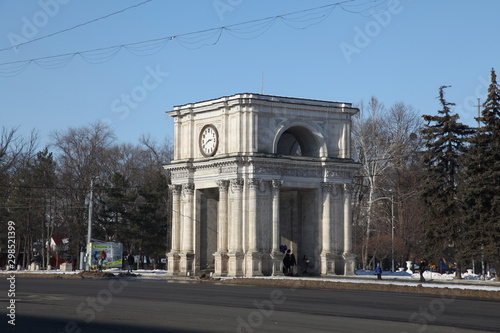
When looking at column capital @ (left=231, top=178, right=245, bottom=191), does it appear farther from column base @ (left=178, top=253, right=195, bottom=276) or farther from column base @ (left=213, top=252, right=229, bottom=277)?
column base @ (left=178, top=253, right=195, bottom=276)

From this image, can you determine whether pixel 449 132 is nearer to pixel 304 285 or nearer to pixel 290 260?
pixel 290 260

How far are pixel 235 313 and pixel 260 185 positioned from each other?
3275 centimetres

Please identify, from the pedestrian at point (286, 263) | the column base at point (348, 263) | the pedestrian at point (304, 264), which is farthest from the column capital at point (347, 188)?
the pedestrian at point (286, 263)

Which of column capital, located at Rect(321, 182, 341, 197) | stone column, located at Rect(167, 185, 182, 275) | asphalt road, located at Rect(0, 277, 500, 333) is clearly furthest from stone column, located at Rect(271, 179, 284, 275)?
asphalt road, located at Rect(0, 277, 500, 333)

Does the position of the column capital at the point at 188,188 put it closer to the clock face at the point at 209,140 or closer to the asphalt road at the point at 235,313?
the clock face at the point at 209,140

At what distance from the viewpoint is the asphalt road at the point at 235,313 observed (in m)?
21.5

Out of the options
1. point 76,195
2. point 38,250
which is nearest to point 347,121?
point 76,195

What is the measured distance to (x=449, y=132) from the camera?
196 feet

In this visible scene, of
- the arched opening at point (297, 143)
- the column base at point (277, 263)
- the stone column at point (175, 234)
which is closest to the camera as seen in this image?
the column base at point (277, 263)

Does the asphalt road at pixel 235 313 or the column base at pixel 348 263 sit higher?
the column base at pixel 348 263

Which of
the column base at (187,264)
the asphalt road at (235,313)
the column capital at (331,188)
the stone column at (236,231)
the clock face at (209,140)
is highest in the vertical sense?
the clock face at (209,140)

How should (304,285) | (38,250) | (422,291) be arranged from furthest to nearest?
(38,250) < (304,285) < (422,291)

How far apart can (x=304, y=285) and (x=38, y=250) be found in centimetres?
6676

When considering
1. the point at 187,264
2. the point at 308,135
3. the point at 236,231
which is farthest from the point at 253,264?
the point at 308,135
